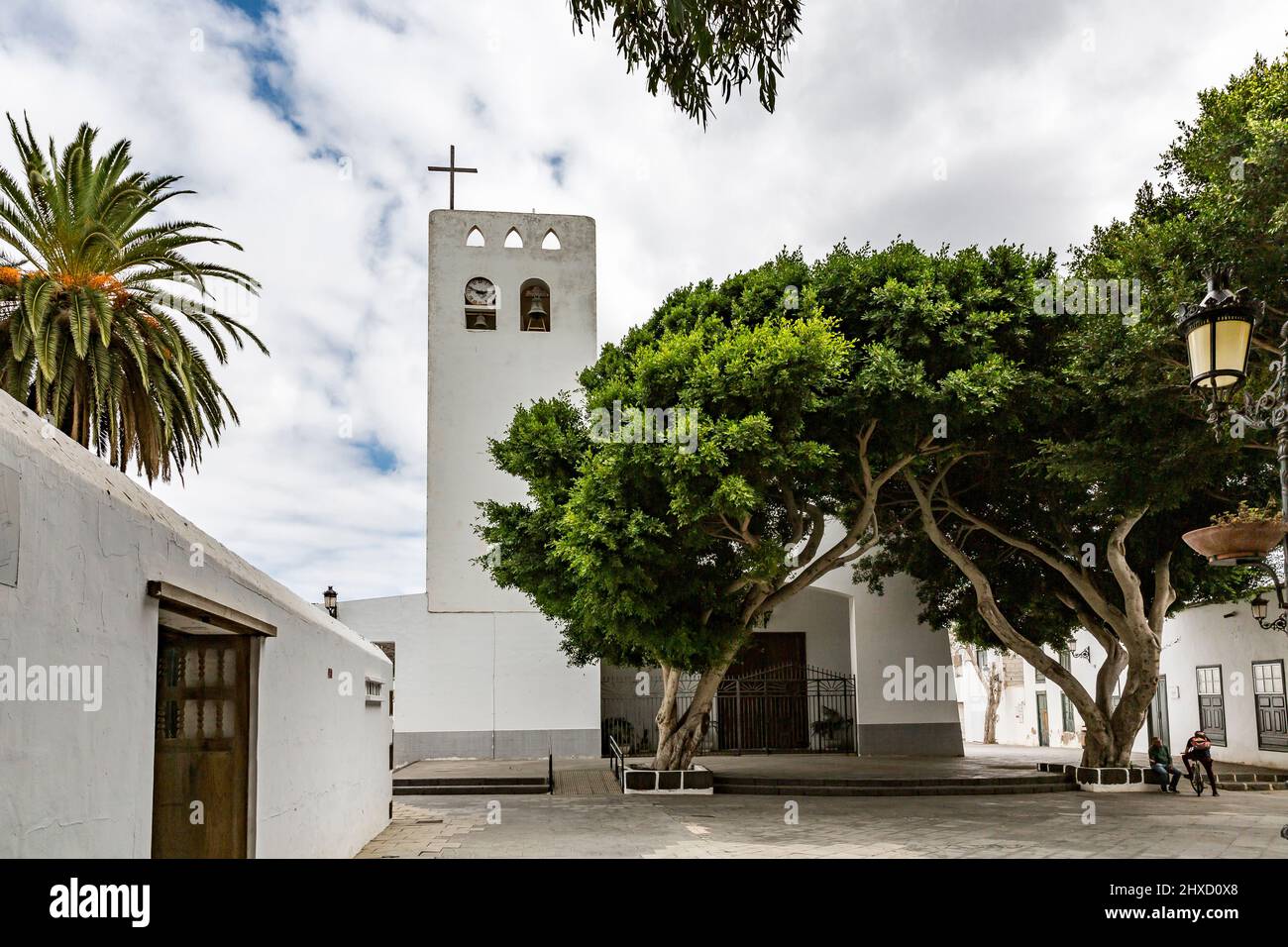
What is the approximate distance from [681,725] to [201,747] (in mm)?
11736

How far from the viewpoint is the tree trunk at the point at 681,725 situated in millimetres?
17234

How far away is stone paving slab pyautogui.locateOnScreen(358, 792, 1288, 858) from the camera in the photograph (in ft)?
36.3

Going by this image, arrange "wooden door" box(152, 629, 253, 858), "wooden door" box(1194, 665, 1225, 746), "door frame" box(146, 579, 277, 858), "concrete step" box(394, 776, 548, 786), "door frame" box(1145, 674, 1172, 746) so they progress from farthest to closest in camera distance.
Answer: "door frame" box(1145, 674, 1172, 746)
"wooden door" box(1194, 665, 1225, 746)
"concrete step" box(394, 776, 548, 786)
"wooden door" box(152, 629, 253, 858)
"door frame" box(146, 579, 277, 858)

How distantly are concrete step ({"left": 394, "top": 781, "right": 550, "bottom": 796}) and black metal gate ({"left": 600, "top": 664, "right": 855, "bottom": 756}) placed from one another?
7.21 m

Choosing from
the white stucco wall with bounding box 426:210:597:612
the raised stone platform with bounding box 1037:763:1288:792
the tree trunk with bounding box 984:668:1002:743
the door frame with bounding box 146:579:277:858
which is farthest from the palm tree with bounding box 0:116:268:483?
the tree trunk with bounding box 984:668:1002:743

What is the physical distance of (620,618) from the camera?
14.6 metres

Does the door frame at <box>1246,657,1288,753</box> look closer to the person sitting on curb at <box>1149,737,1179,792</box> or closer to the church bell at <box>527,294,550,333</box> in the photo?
the person sitting on curb at <box>1149,737,1179,792</box>

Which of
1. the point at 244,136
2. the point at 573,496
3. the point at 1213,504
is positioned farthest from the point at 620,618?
the point at 1213,504

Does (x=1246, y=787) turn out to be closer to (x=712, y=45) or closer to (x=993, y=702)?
(x=712, y=45)

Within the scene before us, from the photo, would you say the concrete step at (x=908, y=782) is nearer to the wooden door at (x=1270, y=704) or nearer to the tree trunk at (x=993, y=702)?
the wooden door at (x=1270, y=704)

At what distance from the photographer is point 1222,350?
6.91m
